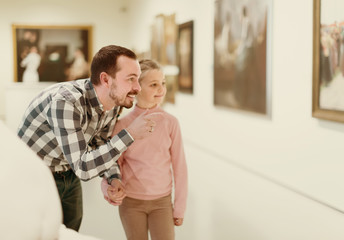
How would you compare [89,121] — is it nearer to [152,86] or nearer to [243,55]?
[152,86]

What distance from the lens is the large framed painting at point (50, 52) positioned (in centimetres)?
1180

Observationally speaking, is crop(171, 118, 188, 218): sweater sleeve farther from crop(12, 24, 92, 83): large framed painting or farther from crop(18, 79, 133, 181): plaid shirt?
crop(12, 24, 92, 83): large framed painting

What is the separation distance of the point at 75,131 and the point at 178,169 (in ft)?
2.08

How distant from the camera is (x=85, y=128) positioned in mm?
2350

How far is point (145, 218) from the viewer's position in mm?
2494

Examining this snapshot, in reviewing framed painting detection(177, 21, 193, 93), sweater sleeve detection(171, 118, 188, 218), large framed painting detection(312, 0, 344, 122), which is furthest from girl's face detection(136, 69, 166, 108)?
framed painting detection(177, 21, 193, 93)

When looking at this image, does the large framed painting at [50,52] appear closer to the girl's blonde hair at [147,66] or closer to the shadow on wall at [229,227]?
the shadow on wall at [229,227]

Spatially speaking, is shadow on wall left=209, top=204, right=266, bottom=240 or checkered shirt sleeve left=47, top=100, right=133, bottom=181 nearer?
checkered shirt sleeve left=47, top=100, right=133, bottom=181

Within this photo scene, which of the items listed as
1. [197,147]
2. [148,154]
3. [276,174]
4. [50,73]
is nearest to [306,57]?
[276,174]

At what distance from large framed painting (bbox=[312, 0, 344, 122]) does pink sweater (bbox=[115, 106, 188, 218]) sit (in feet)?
4.73

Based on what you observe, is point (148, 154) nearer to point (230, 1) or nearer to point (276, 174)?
point (276, 174)

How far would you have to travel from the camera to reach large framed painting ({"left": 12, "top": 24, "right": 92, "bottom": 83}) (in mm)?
11805

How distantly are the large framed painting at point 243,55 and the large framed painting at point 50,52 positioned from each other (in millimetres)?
6788

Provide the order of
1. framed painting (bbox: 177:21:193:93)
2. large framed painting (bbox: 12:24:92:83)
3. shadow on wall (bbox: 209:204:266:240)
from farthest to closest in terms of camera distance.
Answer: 1. large framed painting (bbox: 12:24:92:83)
2. framed painting (bbox: 177:21:193:93)
3. shadow on wall (bbox: 209:204:266:240)
